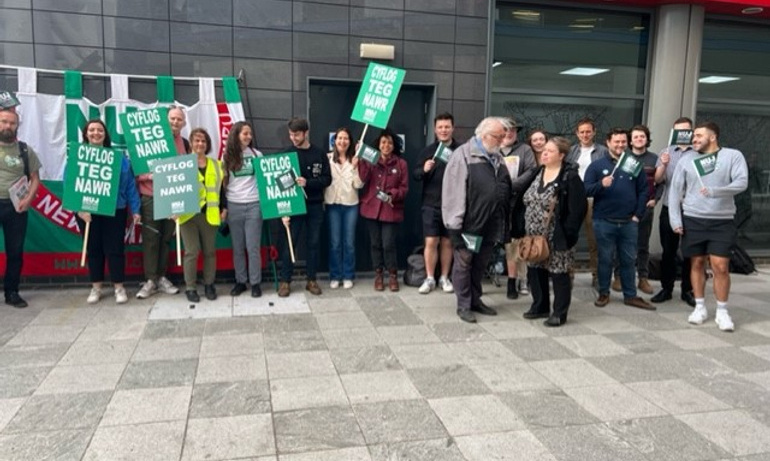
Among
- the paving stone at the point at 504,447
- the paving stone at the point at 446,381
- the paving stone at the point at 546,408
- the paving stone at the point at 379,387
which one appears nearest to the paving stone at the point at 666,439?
the paving stone at the point at 546,408

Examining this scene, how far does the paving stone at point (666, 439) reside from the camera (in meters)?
2.95

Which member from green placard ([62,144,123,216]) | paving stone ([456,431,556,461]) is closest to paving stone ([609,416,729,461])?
paving stone ([456,431,556,461])

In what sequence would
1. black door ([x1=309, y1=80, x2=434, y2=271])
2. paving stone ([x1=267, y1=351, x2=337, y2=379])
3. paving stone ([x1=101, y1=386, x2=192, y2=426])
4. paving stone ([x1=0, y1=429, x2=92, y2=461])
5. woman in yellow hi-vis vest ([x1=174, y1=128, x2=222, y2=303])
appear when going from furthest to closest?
1. black door ([x1=309, y1=80, x2=434, y2=271])
2. woman in yellow hi-vis vest ([x1=174, y1=128, x2=222, y2=303])
3. paving stone ([x1=267, y1=351, x2=337, y2=379])
4. paving stone ([x1=101, y1=386, x2=192, y2=426])
5. paving stone ([x1=0, y1=429, x2=92, y2=461])

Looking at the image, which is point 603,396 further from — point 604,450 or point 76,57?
A: point 76,57

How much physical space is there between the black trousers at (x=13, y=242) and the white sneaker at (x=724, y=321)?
22.8ft

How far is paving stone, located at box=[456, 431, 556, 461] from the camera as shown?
2898mm

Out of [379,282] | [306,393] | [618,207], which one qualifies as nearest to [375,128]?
[379,282]

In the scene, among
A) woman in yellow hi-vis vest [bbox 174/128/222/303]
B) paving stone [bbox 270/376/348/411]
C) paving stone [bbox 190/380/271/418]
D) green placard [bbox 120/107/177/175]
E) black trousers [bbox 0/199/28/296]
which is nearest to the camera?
paving stone [bbox 190/380/271/418]

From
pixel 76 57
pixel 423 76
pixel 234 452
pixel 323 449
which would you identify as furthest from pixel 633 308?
pixel 76 57

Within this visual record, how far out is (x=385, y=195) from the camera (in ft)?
20.1

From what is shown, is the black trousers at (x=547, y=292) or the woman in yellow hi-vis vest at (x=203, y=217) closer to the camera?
the black trousers at (x=547, y=292)

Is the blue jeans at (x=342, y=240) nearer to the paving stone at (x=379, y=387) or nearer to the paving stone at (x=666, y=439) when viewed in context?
the paving stone at (x=379, y=387)

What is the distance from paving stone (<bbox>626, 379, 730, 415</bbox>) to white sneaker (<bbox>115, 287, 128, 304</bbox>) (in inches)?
189

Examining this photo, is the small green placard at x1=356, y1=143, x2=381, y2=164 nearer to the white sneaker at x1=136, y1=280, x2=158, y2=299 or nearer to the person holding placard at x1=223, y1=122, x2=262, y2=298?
the person holding placard at x1=223, y1=122, x2=262, y2=298
